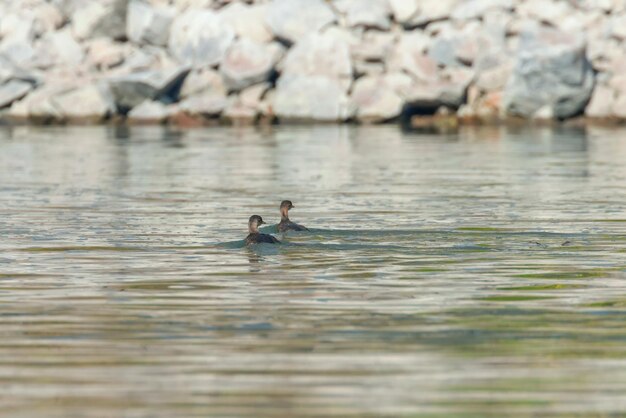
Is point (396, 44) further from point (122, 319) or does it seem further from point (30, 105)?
point (122, 319)

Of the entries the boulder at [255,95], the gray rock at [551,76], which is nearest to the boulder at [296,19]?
the boulder at [255,95]

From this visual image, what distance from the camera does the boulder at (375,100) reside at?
175 ft

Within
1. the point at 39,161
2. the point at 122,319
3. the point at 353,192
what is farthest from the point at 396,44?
the point at 122,319

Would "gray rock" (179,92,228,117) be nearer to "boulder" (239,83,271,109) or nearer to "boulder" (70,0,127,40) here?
"boulder" (239,83,271,109)

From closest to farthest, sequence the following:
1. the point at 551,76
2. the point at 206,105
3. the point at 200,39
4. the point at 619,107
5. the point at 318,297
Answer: the point at 318,297 → the point at 551,76 → the point at 619,107 → the point at 206,105 → the point at 200,39

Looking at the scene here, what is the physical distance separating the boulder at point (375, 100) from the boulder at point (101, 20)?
34.4ft

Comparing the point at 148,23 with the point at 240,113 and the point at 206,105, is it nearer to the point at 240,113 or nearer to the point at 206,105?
the point at 206,105

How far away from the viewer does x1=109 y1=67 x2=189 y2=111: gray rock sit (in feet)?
→ 180

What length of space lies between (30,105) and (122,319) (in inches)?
1777

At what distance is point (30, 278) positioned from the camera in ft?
49.0

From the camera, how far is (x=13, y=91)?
57.5 m

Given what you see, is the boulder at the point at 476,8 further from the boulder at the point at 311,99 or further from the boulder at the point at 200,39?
the boulder at the point at 200,39

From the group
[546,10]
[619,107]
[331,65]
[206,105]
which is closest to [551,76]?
[619,107]

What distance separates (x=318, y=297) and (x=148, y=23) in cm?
4568
